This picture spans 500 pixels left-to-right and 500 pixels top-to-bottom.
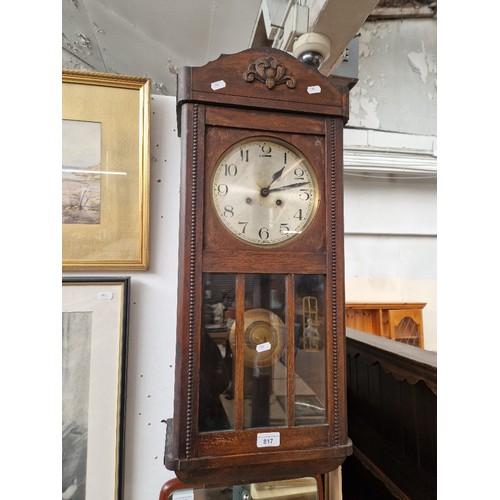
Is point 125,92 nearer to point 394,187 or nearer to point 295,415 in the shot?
point 295,415

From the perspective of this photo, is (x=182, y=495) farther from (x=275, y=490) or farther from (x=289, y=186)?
(x=289, y=186)

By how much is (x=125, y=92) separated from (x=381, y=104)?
221 cm

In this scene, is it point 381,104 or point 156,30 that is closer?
point 156,30

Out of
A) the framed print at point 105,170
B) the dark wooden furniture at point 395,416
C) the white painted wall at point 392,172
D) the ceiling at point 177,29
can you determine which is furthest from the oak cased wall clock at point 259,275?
the white painted wall at point 392,172

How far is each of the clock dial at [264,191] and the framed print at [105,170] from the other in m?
0.30

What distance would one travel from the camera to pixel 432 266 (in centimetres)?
261

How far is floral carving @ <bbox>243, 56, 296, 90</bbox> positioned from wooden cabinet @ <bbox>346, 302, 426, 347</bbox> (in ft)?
6.78

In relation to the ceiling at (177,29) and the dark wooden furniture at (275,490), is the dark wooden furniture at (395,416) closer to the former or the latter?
the dark wooden furniture at (275,490)

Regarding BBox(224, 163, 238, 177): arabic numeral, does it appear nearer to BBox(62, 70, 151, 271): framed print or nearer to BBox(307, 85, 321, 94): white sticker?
BBox(307, 85, 321, 94): white sticker

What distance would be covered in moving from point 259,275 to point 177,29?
1.27 meters

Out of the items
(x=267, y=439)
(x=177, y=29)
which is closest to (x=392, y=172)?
(x=177, y=29)

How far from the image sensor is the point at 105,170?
2.63 feet
